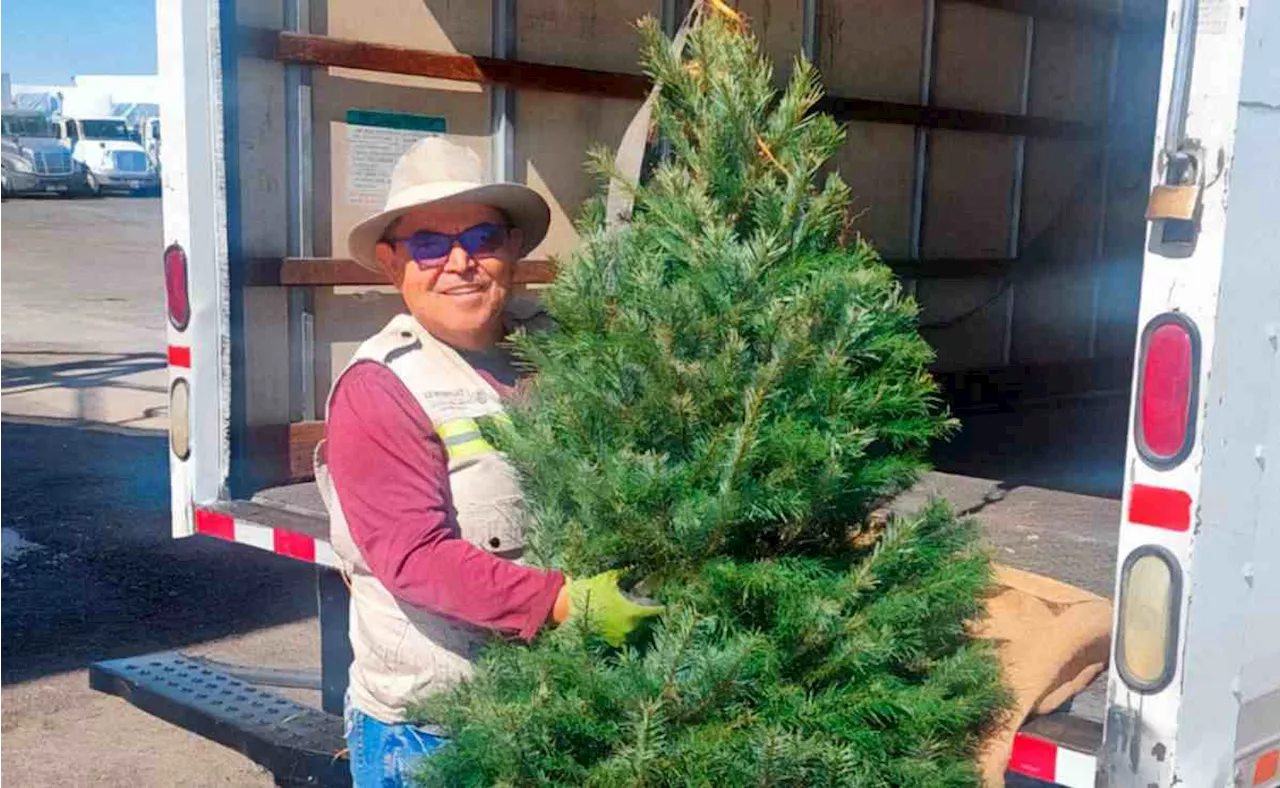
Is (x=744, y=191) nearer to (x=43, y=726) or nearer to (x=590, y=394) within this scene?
(x=590, y=394)

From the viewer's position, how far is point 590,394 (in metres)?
1.93

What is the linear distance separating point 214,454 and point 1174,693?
2525 mm

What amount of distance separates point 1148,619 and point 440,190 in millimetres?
1257

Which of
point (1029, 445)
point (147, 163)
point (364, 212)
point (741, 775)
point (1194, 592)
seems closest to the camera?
point (741, 775)

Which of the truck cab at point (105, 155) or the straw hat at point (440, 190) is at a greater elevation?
the straw hat at point (440, 190)

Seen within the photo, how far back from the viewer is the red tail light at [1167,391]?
7.03 feet

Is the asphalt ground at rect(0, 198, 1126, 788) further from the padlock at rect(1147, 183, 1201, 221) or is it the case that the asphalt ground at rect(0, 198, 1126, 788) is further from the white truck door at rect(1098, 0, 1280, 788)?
the padlock at rect(1147, 183, 1201, 221)

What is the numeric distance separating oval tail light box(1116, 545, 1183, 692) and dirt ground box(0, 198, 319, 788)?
294 centimetres

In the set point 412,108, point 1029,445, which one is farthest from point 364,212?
point 1029,445

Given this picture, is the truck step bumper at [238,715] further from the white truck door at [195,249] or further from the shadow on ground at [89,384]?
the shadow on ground at [89,384]

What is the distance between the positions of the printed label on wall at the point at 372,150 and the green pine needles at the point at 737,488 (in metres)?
2.24

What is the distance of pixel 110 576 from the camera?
6.45 meters

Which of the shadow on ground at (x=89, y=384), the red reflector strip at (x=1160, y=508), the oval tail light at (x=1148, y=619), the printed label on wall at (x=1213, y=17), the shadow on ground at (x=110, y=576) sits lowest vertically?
the shadow on ground at (x=89, y=384)

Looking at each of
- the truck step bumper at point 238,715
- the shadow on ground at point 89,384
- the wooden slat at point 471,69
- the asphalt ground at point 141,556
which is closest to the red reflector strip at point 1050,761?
the asphalt ground at point 141,556
